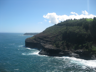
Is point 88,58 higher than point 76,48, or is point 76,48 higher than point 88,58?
point 76,48

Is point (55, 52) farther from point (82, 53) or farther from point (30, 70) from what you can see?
point (30, 70)

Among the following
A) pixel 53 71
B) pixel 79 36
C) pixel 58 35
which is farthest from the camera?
pixel 58 35

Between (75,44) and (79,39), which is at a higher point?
(79,39)

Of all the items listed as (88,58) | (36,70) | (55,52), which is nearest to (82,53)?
(88,58)

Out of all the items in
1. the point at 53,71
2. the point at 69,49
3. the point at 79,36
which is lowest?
the point at 53,71

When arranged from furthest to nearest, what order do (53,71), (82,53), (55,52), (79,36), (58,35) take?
1. (58,35)
2. (79,36)
3. (55,52)
4. (82,53)
5. (53,71)

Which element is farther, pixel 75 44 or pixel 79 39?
pixel 79 39

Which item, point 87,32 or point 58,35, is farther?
point 58,35

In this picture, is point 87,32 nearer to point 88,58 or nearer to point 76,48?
point 76,48

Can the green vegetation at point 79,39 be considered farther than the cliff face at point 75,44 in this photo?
Yes

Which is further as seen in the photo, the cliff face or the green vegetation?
the green vegetation
